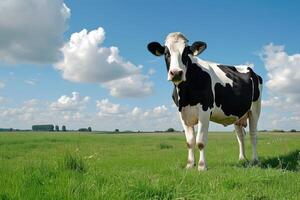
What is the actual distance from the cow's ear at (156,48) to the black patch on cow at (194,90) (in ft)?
2.50

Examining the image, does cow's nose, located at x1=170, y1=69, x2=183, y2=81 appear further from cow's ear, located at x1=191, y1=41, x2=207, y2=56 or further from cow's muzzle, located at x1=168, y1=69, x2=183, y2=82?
cow's ear, located at x1=191, y1=41, x2=207, y2=56

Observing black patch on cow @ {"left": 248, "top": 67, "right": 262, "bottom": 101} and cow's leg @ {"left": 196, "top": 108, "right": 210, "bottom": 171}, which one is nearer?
cow's leg @ {"left": 196, "top": 108, "right": 210, "bottom": 171}

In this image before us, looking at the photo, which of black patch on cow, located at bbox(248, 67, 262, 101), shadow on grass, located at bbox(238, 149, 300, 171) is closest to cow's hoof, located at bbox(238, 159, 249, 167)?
shadow on grass, located at bbox(238, 149, 300, 171)

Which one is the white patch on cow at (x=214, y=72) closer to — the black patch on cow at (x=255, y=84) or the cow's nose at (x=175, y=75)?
the cow's nose at (x=175, y=75)

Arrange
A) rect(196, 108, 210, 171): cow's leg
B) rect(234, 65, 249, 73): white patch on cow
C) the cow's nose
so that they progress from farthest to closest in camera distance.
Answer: rect(234, 65, 249, 73): white patch on cow
rect(196, 108, 210, 171): cow's leg
the cow's nose

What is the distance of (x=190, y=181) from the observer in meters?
7.24

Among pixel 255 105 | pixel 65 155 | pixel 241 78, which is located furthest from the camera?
pixel 255 105

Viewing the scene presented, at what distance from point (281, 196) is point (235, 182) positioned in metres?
1.00

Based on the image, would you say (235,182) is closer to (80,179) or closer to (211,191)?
(211,191)

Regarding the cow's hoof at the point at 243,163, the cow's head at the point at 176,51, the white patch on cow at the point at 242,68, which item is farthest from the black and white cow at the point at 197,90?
the white patch on cow at the point at 242,68

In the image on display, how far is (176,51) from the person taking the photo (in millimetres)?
10516

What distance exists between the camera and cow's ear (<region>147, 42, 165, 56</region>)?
1108 cm

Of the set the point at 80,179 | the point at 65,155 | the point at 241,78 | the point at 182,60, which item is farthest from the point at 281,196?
the point at 241,78

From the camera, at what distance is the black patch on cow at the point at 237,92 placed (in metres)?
11.8
